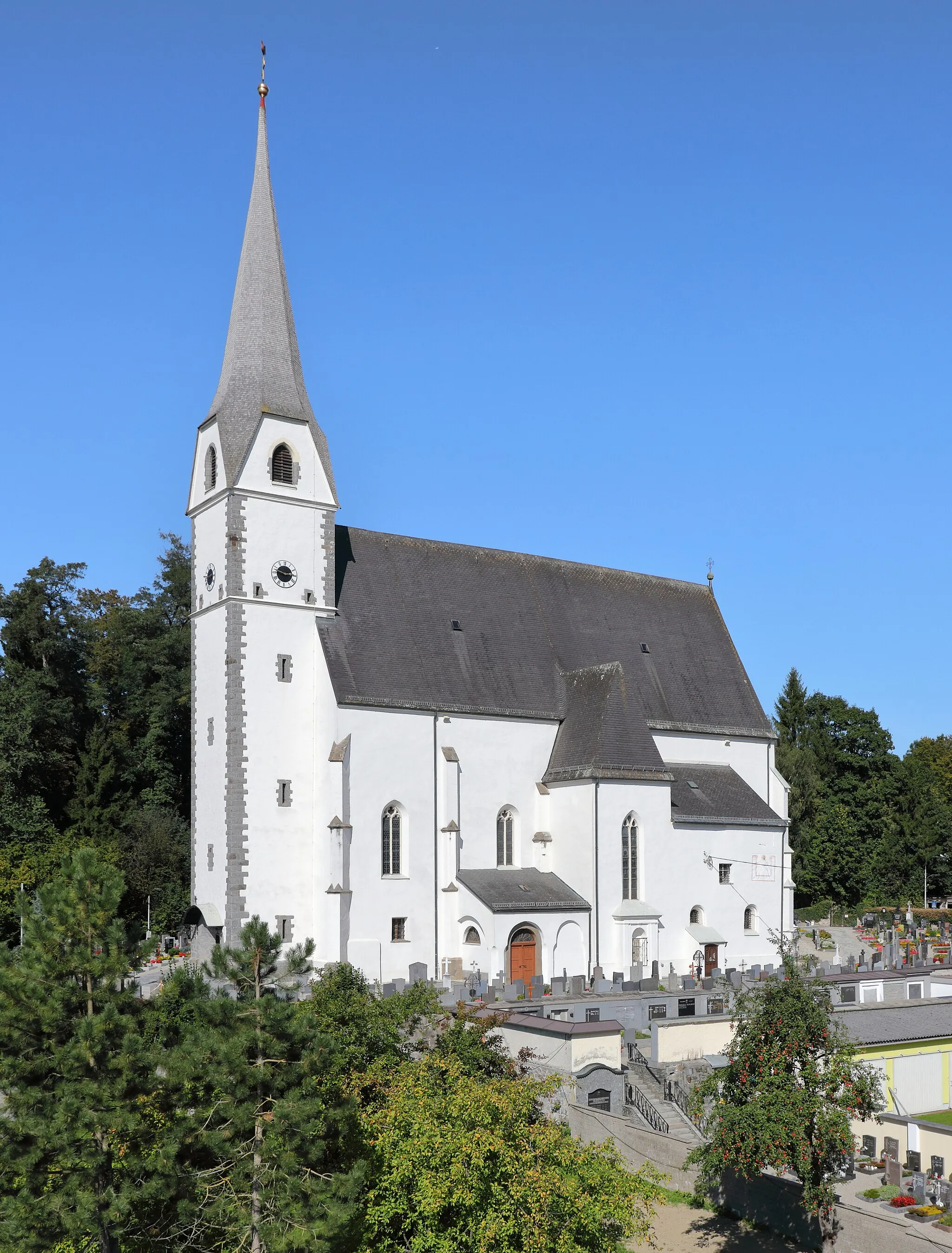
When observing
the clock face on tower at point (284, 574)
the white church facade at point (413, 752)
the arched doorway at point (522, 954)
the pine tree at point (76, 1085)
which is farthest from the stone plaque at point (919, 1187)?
the clock face on tower at point (284, 574)

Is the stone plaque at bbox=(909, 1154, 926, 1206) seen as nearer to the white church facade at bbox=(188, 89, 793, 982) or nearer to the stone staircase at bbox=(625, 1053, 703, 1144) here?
the stone staircase at bbox=(625, 1053, 703, 1144)

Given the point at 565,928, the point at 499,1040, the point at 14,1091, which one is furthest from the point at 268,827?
the point at 14,1091

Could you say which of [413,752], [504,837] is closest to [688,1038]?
[504,837]

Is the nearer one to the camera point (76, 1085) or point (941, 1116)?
point (76, 1085)

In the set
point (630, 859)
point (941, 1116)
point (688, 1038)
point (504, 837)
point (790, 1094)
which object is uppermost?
point (504, 837)

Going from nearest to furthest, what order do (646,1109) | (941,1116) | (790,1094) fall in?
(790,1094) → (646,1109) → (941,1116)

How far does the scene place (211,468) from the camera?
3978cm

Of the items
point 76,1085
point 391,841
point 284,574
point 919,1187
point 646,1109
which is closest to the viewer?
point 76,1085

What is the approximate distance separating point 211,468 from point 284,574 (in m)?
4.42

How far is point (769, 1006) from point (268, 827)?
19226mm

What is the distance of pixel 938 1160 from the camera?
976 inches

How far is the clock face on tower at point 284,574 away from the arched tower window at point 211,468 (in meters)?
3.46

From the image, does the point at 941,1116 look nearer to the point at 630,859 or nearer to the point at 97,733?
the point at 630,859

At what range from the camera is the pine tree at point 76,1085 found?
47.8 feet
